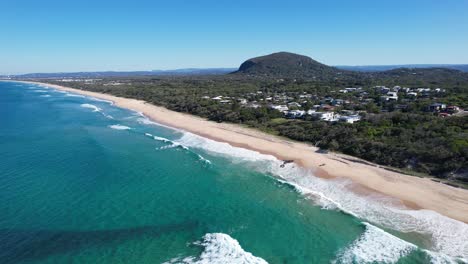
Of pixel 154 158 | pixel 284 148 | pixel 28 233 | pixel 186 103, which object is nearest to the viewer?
pixel 28 233

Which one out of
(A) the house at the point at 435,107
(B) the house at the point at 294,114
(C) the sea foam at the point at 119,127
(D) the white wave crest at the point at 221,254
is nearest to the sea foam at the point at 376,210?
(D) the white wave crest at the point at 221,254

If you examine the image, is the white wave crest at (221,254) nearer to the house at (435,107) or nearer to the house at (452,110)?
the house at (452,110)

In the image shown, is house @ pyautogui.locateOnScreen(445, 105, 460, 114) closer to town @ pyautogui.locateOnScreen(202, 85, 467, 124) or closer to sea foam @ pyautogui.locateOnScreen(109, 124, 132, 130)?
town @ pyautogui.locateOnScreen(202, 85, 467, 124)

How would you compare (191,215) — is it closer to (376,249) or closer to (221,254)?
(221,254)

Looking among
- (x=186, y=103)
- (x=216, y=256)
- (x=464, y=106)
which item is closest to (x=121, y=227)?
(x=216, y=256)

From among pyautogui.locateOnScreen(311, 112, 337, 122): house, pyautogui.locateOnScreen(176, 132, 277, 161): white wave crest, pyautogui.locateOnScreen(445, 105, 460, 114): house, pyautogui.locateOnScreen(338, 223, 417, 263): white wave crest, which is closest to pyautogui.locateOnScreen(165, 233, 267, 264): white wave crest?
pyautogui.locateOnScreen(338, 223, 417, 263): white wave crest

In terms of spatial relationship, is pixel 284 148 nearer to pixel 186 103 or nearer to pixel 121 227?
pixel 121 227
